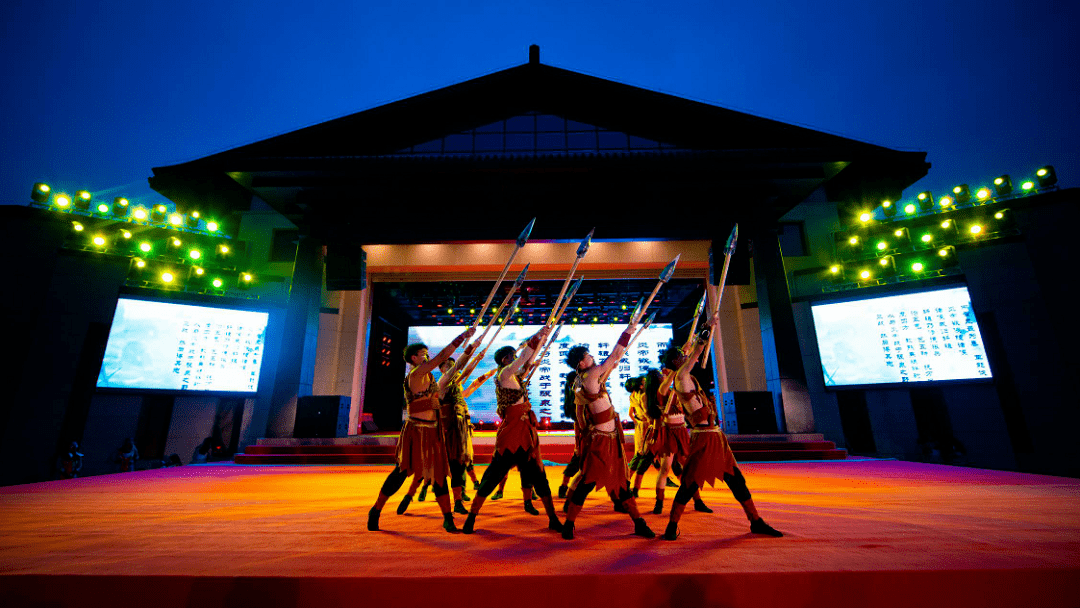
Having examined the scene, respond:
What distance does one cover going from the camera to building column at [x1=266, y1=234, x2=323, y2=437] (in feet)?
28.1

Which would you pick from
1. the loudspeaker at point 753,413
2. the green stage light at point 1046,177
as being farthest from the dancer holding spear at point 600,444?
the green stage light at point 1046,177

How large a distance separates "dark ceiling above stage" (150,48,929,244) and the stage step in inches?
177

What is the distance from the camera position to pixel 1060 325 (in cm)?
893

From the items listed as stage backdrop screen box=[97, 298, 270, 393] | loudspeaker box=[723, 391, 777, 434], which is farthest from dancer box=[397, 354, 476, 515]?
stage backdrop screen box=[97, 298, 270, 393]

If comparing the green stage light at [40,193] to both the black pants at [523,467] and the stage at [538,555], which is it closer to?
the stage at [538,555]

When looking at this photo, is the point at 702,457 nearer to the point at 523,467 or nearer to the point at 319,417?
the point at 523,467

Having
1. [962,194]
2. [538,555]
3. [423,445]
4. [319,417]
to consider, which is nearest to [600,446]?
[538,555]

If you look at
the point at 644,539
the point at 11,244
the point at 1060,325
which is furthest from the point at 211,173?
the point at 1060,325

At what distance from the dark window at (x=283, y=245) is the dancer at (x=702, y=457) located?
37.1 feet

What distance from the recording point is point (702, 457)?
287cm

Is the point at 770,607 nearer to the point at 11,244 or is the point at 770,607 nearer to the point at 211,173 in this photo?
the point at 211,173

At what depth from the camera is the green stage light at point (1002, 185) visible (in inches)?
Answer: 379

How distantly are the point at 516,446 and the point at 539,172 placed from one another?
6975 mm

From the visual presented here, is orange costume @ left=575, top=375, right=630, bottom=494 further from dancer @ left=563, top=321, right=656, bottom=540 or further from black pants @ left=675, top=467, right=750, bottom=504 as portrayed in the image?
black pants @ left=675, top=467, right=750, bottom=504
